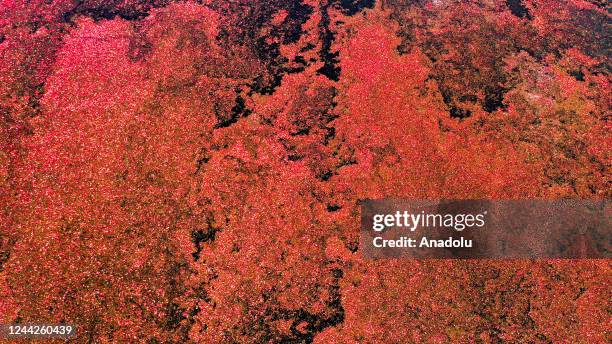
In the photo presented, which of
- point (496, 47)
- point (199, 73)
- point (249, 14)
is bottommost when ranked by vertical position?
point (199, 73)

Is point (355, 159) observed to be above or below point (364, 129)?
below

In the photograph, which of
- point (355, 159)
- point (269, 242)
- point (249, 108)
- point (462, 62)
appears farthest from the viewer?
point (462, 62)

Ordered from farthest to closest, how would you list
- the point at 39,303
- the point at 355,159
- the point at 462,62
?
the point at 462,62
the point at 355,159
the point at 39,303

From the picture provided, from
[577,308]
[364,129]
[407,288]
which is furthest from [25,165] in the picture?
[577,308]

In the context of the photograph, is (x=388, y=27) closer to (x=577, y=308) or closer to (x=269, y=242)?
(x=269, y=242)

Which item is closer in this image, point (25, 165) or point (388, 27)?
point (25, 165)

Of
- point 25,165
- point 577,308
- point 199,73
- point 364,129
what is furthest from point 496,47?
point 25,165
